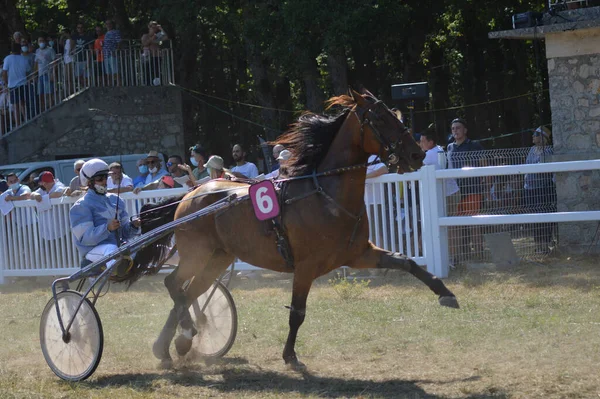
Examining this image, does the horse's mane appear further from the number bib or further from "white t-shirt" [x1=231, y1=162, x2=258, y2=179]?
"white t-shirt" [x1=231, y1=162, x2=258, y2=179]

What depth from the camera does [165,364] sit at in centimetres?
816

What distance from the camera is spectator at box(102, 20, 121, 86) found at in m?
22.9

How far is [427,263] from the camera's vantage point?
11875 mm

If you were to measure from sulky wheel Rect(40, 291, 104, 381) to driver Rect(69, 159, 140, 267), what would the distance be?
3.14 ft

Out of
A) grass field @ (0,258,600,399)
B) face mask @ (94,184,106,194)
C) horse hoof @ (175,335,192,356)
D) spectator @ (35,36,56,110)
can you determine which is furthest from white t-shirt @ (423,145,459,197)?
spectator @ (35,36,56,110)

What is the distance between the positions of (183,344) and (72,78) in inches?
660

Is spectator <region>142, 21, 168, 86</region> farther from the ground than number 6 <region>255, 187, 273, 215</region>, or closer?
farther from the ground

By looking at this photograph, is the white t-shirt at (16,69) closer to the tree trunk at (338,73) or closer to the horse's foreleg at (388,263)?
the tree trunk at (338,73)

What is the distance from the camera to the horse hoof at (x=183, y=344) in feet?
26.4

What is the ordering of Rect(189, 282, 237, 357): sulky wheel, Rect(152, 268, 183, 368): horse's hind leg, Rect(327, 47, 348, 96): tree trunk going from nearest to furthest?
Rect(152, 268, 183, 368): horse's hind leg < Rect(189, 282, 237, 357): sulky wheel < Rect(327, 47, 348, 96): tree trunk

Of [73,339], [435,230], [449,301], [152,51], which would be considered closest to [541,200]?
[435,230]

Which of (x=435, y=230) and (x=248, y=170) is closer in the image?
(x=435, y=230)

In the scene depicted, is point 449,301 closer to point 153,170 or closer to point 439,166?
point 439,166

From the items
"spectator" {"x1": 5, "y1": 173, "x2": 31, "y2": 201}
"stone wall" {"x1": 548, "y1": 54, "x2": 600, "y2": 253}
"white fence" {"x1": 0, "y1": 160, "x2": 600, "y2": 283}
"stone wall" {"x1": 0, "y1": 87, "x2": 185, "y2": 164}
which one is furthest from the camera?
"stone wall" {"x1": 0, "y1": 87, "x2": 185, "y2": 164}
